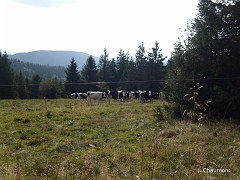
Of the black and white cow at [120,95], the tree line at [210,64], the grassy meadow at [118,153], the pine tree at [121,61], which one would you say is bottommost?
the grassy meadow at [118,153]

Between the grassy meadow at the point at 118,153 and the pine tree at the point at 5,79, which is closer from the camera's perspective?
the grassy meadow at the point at 118,153

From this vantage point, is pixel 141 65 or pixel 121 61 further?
pixel 121 61

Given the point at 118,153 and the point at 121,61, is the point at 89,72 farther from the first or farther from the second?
the point at 118,153

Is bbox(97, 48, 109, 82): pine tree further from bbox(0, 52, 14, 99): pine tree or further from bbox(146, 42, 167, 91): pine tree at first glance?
bbox(0, 52, 14, 99): pine tree

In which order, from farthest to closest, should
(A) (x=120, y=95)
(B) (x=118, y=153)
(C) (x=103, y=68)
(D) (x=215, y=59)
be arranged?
(C) (x=103, y=68) → (A) (x=120, y=95) → (D) (x=215, y=59) → (B) (x=118, y=153)

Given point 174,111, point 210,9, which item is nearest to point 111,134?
point 174,111

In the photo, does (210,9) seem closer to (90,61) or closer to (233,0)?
(233,0)

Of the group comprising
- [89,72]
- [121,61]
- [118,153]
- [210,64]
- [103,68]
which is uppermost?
[121,61]

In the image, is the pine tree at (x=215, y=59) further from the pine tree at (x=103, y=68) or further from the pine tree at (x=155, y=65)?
the pine tree at (x=103, y=68)

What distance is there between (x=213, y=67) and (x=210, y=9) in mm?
2723

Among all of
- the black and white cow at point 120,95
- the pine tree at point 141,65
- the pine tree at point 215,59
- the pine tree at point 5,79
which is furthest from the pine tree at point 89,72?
the pine tree at point 215,59

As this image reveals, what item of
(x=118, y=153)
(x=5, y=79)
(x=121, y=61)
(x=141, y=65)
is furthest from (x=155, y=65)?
(x=118, y=153)

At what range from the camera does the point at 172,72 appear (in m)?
11.6

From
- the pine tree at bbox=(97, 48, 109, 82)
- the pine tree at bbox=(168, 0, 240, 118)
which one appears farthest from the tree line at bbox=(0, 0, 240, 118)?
the pine tree at bbox=(97, 48, 109, 82)
